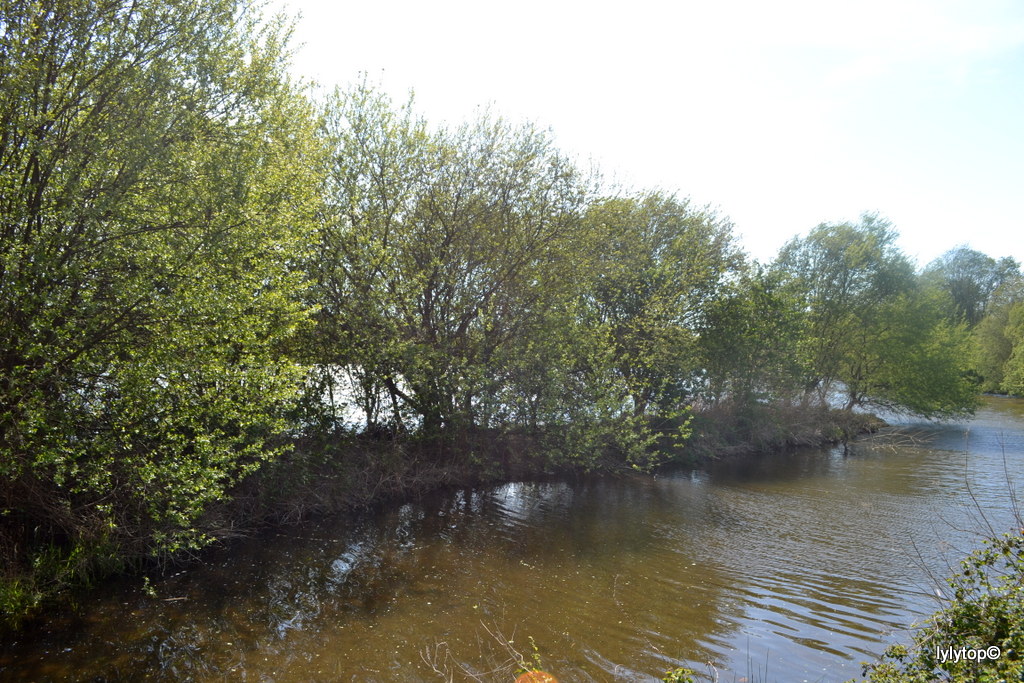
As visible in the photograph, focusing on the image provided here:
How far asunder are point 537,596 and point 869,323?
1314 inches

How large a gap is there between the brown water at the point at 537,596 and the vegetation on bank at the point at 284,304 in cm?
119

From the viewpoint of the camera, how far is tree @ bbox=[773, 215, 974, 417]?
36.8 meters

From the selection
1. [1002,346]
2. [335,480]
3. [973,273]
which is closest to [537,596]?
[335,480]

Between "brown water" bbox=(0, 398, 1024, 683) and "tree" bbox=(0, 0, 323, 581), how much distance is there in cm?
164

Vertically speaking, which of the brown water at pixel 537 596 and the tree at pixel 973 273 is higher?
the tree at pixel 973 273

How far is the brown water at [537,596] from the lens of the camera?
339 inches

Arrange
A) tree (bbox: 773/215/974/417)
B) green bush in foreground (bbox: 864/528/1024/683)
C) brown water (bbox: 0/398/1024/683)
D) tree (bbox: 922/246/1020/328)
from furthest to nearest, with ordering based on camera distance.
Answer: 1. tree (bbox: 922/246/1020/328)
2. tree (bbox: 773/215/974/417)
3. brown water (bbox: 0/398/1024/683)
4. green bush in foreground (bbox: 864/528/1024/683)

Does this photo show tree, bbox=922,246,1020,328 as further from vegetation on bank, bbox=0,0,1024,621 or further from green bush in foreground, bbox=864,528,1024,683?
green bush in foreground, bbox=864,528,1024,683

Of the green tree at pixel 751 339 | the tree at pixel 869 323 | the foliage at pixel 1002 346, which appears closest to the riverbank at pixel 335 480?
the green tree at pixel 751 339

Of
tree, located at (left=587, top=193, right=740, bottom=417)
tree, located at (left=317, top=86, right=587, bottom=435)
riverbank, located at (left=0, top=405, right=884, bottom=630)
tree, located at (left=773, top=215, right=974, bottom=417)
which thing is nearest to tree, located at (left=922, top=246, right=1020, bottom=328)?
tree, located at (left=773, top=215, right=974, bottom=417)

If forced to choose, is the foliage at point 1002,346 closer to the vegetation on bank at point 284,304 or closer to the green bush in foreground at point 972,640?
the vegetation on bank at point 284,304

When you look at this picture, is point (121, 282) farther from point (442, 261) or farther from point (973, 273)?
point (973, 273)

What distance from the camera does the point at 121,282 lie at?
9.88m

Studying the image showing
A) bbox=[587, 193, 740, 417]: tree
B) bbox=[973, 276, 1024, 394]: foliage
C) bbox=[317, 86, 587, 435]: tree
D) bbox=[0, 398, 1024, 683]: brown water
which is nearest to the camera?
bbox=[0, 398, 1024, 683]: brown water
